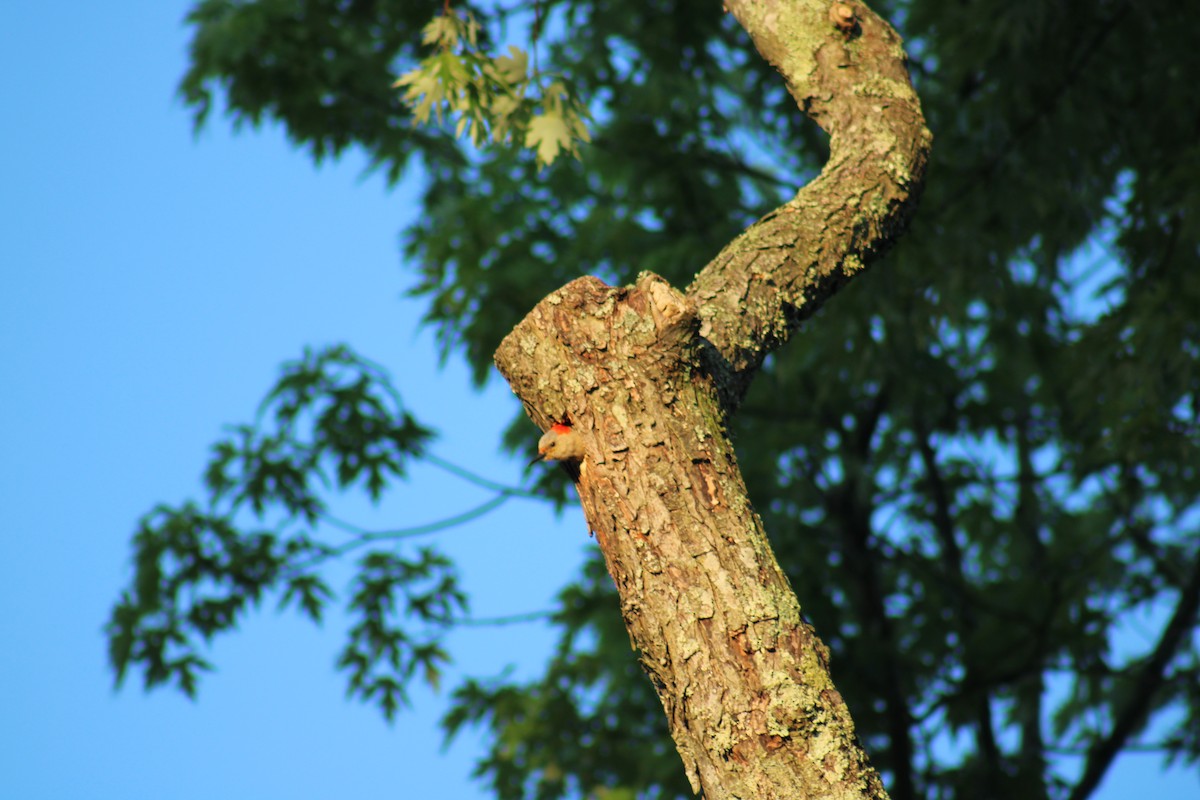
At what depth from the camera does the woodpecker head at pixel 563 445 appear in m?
2.11

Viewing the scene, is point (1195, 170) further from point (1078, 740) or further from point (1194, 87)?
point (1078, 740)

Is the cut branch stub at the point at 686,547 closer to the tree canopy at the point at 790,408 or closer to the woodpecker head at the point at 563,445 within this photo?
the woodpecker head at the point at 563,445

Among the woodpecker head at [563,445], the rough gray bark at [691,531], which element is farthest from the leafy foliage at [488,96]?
the woodpecker head at [563,445]

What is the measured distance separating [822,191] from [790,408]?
4.22m

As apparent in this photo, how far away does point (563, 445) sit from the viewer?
6.94 feet

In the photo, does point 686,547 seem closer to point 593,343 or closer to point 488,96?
point 593,343

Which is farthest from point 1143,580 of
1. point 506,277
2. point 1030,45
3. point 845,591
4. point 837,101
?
point 837,101

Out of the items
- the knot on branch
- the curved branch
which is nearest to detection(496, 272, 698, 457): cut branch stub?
the knot on branch

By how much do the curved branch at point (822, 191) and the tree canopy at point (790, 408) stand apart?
7.82ft

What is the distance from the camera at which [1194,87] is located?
512 cm

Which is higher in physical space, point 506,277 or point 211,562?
point 506,277

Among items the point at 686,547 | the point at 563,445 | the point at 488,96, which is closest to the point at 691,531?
the point at 686,547

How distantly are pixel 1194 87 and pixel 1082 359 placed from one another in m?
1.37

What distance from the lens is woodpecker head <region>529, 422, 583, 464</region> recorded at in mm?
2113
